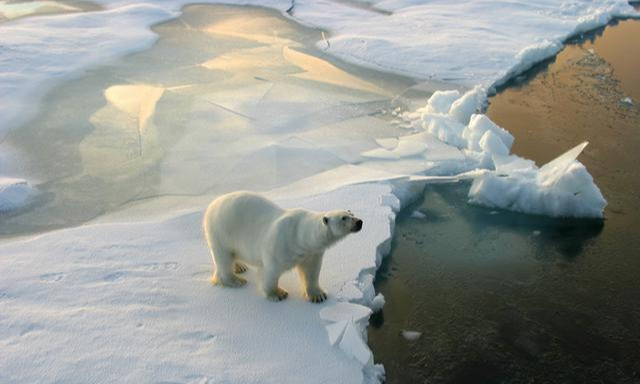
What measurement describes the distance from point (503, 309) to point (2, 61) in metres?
6.97

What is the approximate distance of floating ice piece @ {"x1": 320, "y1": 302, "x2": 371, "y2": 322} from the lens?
324cm

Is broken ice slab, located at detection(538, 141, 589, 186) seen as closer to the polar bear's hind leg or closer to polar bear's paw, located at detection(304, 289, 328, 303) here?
polar bear's paw, located at detection(304, 289, 328, 303)

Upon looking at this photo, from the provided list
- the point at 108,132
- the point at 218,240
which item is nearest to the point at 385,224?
the point at 218,240

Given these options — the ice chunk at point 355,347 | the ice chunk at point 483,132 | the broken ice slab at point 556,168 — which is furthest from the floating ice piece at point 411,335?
the ice chunk at point 483,132

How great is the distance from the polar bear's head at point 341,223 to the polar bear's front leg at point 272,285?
460 mm

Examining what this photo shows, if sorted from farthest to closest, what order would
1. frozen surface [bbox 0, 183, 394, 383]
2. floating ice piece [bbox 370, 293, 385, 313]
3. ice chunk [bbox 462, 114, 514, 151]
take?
ice chunk [bbox 462, 114, 514, 151]
floating ice piece [bbox 370, 293, 385, 313]
frozen surface [bbox 0, 183, 394, 383]

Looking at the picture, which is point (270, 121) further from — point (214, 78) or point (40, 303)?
point (40, 303)

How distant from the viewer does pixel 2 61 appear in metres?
7.55

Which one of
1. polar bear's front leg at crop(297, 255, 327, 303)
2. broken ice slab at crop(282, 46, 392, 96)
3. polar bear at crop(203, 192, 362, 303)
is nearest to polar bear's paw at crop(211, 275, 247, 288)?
polar bear at crop(203, 192, 362, 303)

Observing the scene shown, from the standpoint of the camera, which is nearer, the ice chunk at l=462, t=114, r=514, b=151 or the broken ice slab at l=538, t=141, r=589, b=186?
the broken ice slab at l=538, t=141, r=589, b=186

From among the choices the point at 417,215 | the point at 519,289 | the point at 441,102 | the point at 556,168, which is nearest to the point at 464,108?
the point at 441,102

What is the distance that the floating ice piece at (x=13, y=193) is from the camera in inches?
183

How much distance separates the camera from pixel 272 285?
3.30 m

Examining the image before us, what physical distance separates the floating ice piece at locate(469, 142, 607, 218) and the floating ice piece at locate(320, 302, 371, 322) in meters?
1.93
